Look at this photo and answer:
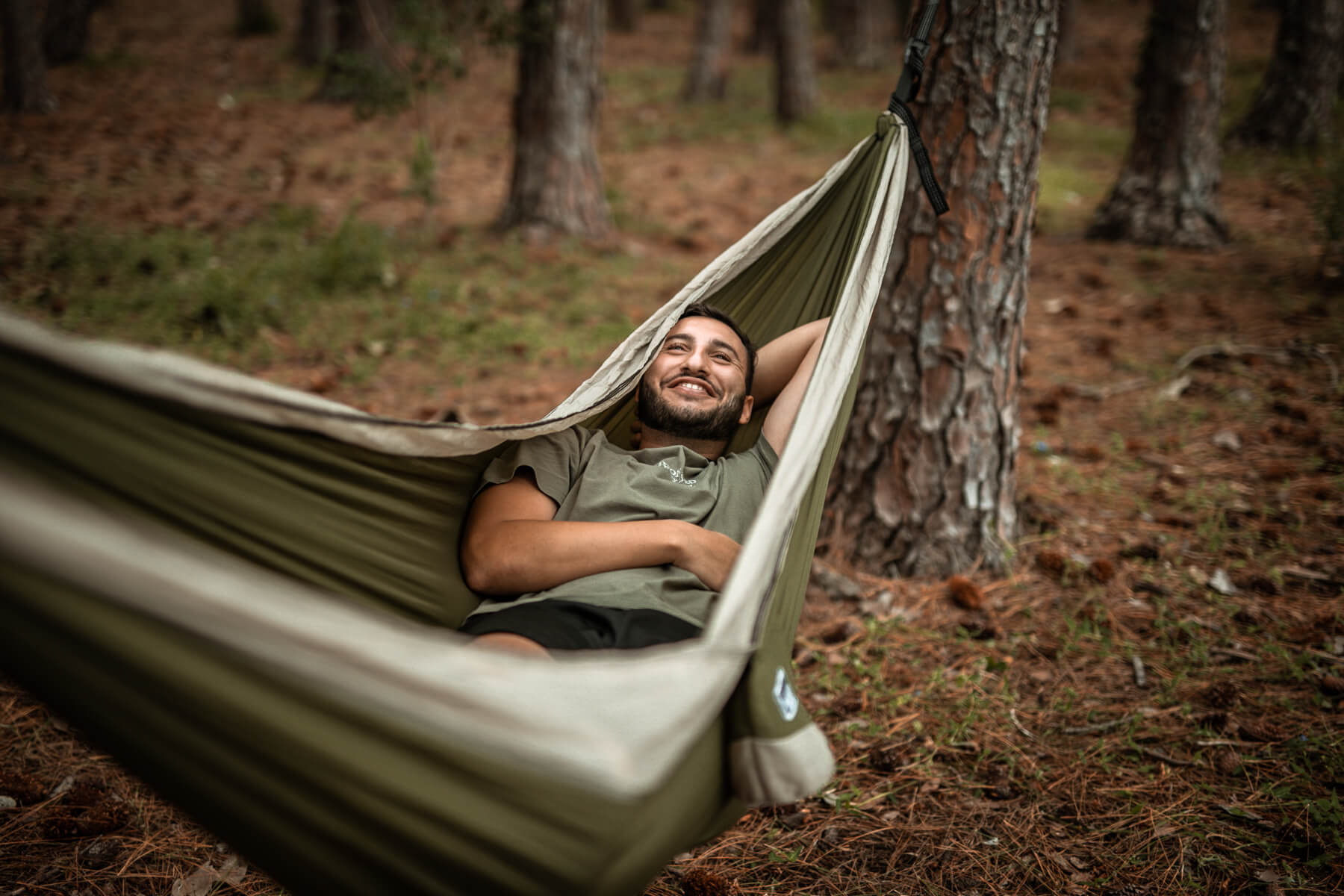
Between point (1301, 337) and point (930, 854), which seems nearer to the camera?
point (930, 854)

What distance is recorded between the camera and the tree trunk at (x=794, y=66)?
698 cm

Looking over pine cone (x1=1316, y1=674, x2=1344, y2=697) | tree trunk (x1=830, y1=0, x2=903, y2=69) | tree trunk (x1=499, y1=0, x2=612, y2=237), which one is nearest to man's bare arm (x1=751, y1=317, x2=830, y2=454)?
pine cone (x1=1316, y1=674, x2=1344, y2=697)

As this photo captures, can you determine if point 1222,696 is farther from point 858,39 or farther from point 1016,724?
point 858,39

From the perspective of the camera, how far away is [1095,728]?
1721 mm

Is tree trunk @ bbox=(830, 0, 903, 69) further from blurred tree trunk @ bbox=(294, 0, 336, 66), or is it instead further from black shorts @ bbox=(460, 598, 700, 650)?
black shorts @ bbox=(460, 598, 700, 650)

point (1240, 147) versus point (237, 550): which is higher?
point (1240, 147)

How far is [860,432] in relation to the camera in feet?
7.21

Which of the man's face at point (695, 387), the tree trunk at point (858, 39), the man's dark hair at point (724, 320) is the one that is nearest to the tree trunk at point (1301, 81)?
the tree trunk at point (858, 39)

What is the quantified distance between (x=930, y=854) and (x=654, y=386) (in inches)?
40.0

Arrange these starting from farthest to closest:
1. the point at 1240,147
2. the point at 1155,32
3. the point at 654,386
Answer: the point at 1240,147 < the point at 1155,32 < the point at 654,386

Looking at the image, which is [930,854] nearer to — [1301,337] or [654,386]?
[654,386]

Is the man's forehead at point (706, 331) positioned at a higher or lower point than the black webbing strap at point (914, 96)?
lower

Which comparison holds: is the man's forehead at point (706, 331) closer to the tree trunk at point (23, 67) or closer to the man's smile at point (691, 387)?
the man's smile at point (691, 387)

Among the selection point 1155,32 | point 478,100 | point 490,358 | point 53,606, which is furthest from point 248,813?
point 478,100
